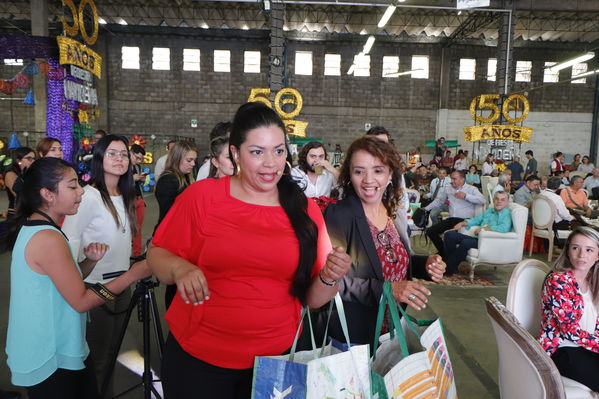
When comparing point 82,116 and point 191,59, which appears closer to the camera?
point 82,116

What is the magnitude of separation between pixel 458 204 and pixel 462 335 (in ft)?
9.76

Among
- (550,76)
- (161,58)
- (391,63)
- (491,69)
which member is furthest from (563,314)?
(550,76)

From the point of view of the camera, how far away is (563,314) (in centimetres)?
184

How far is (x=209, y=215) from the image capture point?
1.13m

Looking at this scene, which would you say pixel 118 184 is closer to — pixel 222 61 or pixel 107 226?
pixel 107 226

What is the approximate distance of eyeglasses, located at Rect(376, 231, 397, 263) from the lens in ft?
5.32

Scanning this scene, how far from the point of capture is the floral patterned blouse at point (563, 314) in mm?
1848

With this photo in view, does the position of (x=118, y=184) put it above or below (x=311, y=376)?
above

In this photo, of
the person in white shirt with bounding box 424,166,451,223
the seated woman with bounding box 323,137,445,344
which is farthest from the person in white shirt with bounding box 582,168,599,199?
the seated woman with bounding box 323,137,445,344

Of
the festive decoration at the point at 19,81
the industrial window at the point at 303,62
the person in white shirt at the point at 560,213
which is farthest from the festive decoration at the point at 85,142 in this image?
the industrial window at the point at 303,62

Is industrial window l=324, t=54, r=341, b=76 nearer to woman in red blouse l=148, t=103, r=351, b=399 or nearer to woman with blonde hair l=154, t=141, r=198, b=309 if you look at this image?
woman with blonde hair l=154, t=141, r=198, b=309

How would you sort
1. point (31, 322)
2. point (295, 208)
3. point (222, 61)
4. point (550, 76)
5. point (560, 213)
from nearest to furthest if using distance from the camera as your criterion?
1. point (295, 208)
2. point (31, 322)
3. point (560, 213)
4. point (222, 61)
5. point (550, 76)

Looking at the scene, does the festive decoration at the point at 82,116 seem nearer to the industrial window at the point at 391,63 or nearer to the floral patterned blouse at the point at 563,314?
the floral patterned blouse at the point at 563,314

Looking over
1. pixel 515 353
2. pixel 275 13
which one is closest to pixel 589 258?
pixel 515 353
